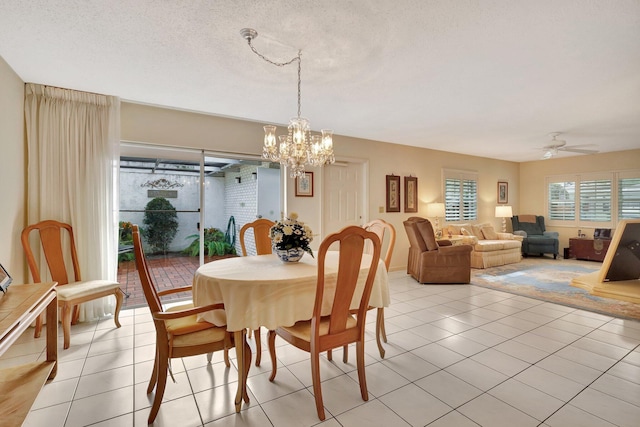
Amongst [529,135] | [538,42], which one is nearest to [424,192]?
[529,135]

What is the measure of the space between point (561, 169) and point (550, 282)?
4.19m

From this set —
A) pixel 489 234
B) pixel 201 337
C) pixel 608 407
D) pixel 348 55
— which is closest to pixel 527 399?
pixel 608 407

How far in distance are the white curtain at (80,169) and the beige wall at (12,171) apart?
3.4 inches

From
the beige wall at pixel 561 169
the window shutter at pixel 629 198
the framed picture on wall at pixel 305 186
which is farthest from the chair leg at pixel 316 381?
the beige wall at pixel 561 169

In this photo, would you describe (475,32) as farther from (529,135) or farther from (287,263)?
(529,135)

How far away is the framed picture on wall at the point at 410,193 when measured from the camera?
19.4 ft

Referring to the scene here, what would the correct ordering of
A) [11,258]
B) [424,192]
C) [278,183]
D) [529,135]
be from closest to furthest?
[11,258] < [278,183] < [529,135] < [424,192]

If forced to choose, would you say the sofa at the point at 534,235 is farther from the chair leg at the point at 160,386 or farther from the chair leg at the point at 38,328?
the chair leg at the point at 38,328

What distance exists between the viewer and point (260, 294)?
5.87 feet

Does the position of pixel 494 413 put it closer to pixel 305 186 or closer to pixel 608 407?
pixel 608 407

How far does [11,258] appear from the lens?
8.92 feet

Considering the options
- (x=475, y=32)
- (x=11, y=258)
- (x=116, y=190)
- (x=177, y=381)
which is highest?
(x=475, y=32)

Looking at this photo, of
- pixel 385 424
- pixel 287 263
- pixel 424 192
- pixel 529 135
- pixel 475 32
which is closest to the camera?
pixel 385 424

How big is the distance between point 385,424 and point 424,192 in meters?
5.15
